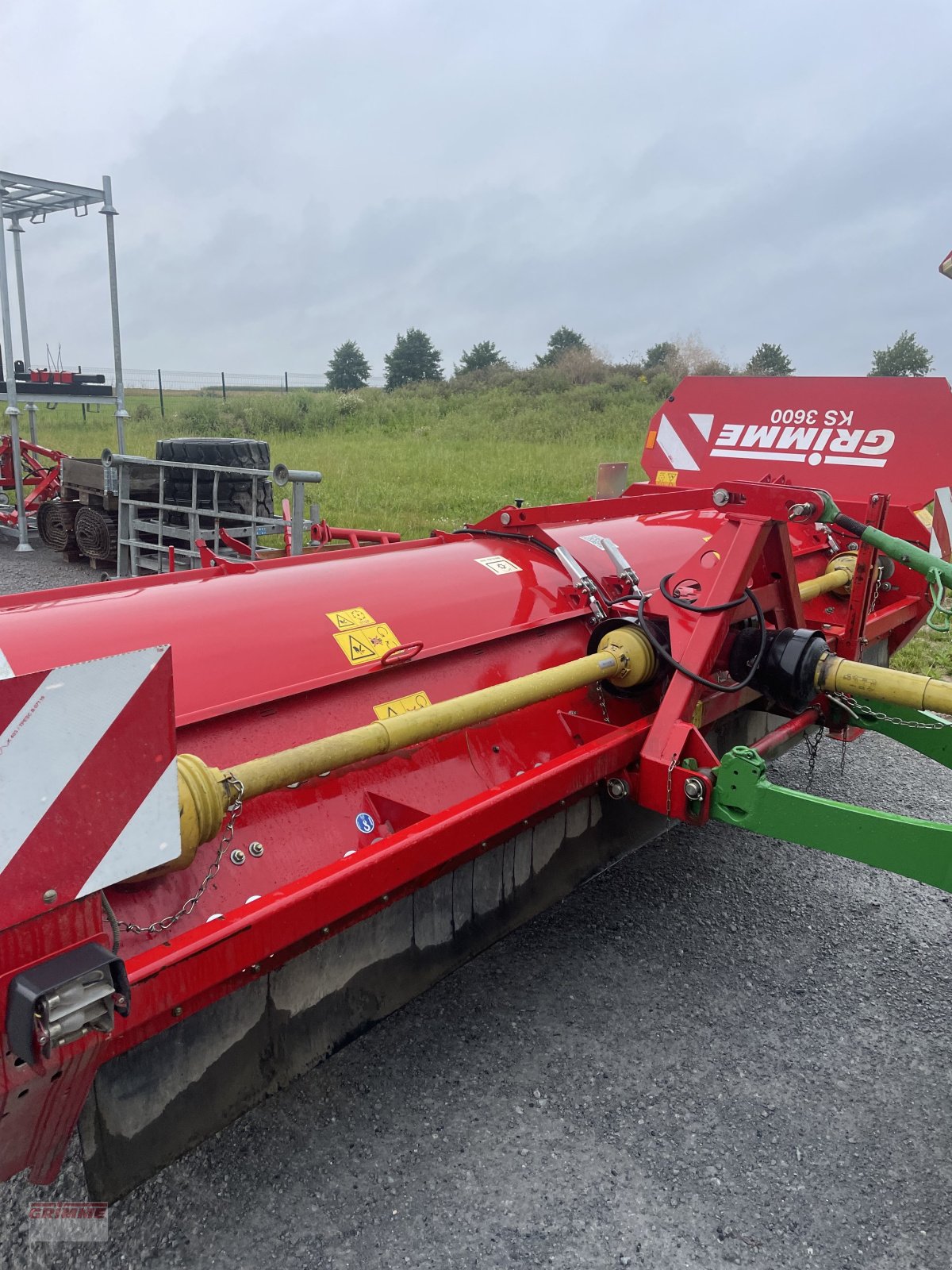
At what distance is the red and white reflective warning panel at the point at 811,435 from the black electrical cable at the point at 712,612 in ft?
6.92

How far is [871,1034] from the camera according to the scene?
7.98 feet

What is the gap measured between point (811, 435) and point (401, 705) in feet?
10.9

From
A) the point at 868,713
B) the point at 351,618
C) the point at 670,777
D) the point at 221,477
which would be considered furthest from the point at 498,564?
the point at 221,477

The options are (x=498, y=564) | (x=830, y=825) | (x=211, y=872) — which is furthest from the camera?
(x=498, y=564)

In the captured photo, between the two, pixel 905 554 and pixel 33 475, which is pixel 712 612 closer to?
pixel 905 554

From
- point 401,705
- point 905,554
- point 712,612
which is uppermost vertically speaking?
point 905,554

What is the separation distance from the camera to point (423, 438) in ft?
66.1

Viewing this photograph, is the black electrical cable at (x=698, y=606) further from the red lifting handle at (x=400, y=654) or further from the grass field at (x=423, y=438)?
the grass field at (x=423, y=438)

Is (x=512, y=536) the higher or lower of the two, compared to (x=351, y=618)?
higher

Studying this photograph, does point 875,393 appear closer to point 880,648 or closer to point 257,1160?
point 880,648

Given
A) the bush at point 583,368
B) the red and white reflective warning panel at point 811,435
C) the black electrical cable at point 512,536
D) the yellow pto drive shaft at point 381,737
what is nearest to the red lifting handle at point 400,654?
the yellow pto drive shaft at point 381,737

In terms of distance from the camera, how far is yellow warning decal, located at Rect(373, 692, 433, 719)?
7.34 feet

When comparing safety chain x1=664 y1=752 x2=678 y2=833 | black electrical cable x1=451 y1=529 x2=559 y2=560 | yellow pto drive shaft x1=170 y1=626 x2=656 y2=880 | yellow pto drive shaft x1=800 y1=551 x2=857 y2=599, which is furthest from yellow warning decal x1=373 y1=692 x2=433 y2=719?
yellow pto drive shaft x1=800 y1=551 x2=857 y2=599

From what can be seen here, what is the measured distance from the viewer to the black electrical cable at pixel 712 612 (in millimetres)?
2373
